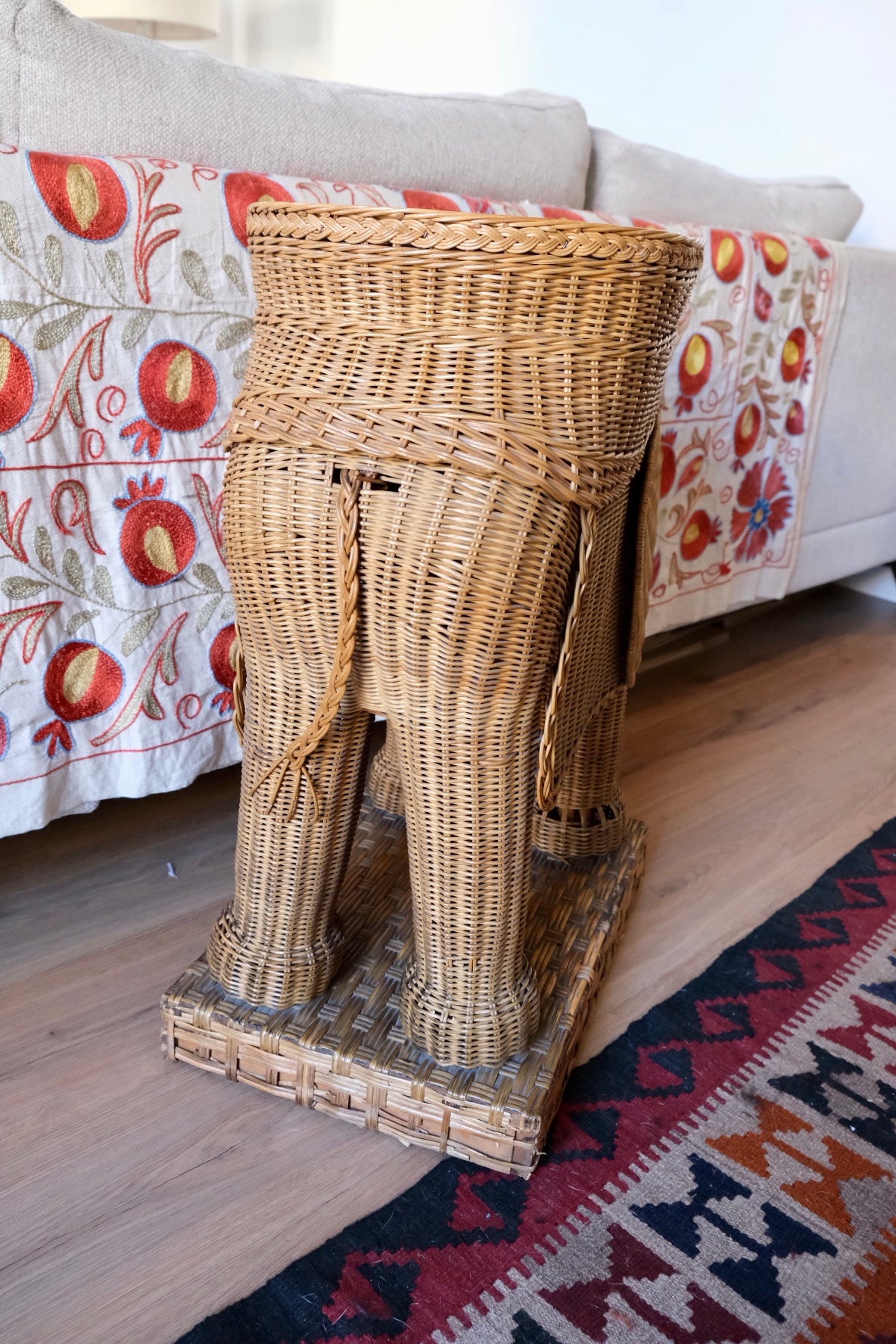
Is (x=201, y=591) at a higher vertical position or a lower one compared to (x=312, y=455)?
lower

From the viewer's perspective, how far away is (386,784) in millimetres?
1040

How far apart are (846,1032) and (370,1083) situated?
0.45 meters

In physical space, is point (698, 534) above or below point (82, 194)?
below

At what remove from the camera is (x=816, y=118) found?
2.11 meters

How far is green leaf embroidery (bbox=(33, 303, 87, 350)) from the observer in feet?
2.52

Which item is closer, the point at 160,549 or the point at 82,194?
the point at 82,194

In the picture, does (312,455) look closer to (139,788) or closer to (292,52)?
(139,788)

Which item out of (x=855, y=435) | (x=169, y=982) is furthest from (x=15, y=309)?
(x=855, y=435)

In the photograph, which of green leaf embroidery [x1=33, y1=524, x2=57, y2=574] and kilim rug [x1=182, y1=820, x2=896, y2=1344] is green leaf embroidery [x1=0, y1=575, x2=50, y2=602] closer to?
green leaf embroidery [x1=33, y1=524, x2=57, y2=574]

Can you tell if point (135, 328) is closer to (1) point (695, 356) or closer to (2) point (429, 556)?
(2) point (429, 556)

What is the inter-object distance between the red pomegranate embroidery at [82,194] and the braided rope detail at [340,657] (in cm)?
36

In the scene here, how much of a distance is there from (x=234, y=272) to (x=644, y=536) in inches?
16.7

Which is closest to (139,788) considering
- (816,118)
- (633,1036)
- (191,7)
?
(633,1036)

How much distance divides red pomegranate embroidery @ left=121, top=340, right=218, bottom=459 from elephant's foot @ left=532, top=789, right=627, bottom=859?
0.49m
